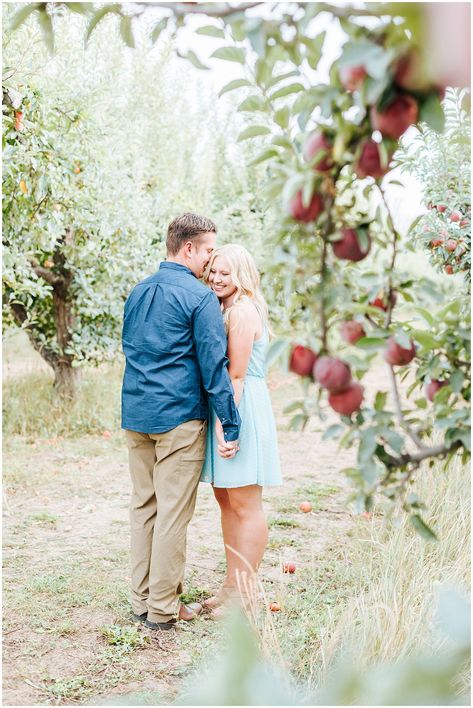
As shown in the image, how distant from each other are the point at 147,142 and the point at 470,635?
9923mm

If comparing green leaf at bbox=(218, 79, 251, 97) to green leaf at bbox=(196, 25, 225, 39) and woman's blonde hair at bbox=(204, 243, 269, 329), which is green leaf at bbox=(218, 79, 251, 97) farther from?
woman's blonde hair at bbox=(204, 243, 269, 329)

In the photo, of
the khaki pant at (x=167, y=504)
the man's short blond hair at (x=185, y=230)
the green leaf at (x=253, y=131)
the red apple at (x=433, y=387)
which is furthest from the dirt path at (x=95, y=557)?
the man's short blond hair at (x=185, y=230)

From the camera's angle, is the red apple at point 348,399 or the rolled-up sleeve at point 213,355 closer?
the red apple at point 348,399

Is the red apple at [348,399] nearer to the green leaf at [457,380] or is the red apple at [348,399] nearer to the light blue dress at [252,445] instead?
the green leaf at [457,380]

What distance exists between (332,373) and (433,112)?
1.49 ft

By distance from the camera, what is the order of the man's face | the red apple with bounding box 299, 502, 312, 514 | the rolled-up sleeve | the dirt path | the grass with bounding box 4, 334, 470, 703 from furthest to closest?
the red apple with bounding box 299, 502, 312, 514, the man's face, the rolled-up sleeve, the dirt path, the grass with bounding box 4, 334, 470, 703

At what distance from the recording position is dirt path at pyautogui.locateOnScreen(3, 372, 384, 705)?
2.98m

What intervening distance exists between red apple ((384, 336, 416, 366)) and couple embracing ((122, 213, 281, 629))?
6.29 feet

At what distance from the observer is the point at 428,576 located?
10.2ft

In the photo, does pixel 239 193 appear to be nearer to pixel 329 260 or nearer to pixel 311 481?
pixel 311 481

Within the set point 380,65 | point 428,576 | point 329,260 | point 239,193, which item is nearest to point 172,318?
point 428,576

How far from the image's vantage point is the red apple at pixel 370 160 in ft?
3.83

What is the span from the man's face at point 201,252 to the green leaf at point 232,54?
2.17 metres

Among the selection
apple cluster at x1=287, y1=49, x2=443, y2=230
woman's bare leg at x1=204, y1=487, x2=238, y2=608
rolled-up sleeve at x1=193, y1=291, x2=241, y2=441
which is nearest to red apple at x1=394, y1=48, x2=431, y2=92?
apple cluster at x1=287, y1=49, x2=443, y2=230
